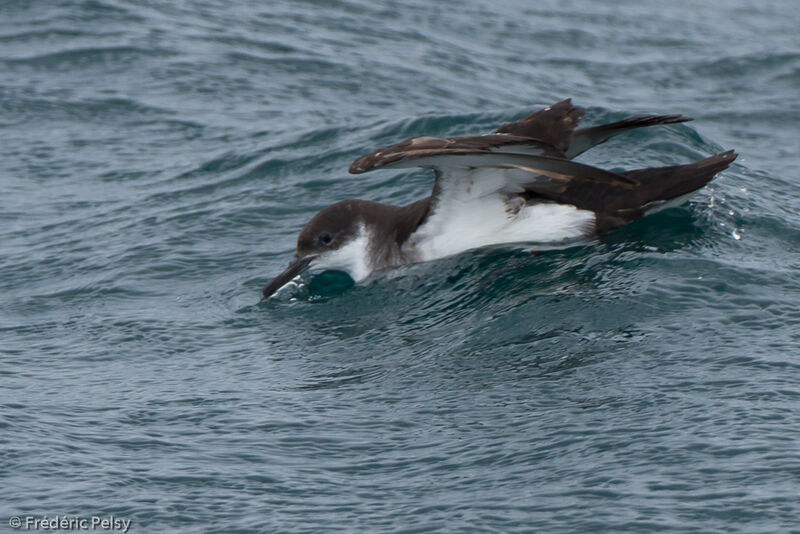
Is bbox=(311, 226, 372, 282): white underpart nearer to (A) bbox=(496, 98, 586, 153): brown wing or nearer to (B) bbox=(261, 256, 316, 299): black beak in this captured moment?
(B) bbox=(261, 256, 316, 299): black beak

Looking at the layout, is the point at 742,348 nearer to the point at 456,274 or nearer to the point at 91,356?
the point at 456,274

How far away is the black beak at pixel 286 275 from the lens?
8.16m

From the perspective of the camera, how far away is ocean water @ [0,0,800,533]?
509 centimetres

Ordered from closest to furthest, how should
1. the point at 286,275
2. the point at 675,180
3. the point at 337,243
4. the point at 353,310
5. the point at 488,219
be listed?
the point at 675,180
the point at 353,310
the point at 488,219
the point at 286,275
the point at 337,243

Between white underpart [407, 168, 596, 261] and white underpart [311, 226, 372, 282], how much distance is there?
44 cm

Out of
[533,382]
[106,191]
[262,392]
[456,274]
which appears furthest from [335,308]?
[106,191]

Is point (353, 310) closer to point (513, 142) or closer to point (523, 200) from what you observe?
point (523, 200)

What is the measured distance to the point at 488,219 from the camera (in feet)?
26.8

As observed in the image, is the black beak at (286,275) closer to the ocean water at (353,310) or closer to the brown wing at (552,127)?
the ocean water at (353,310)

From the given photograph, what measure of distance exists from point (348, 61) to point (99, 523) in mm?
10013

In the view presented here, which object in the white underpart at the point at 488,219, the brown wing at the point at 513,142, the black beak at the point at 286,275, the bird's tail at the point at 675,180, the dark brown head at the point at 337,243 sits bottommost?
the black beak at the point at 286,275

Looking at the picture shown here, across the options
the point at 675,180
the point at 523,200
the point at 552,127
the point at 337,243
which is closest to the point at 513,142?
the point at 552,127

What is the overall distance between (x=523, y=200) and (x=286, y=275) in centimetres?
177

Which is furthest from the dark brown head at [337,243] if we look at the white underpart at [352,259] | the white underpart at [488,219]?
the white underpart at [488,219]
